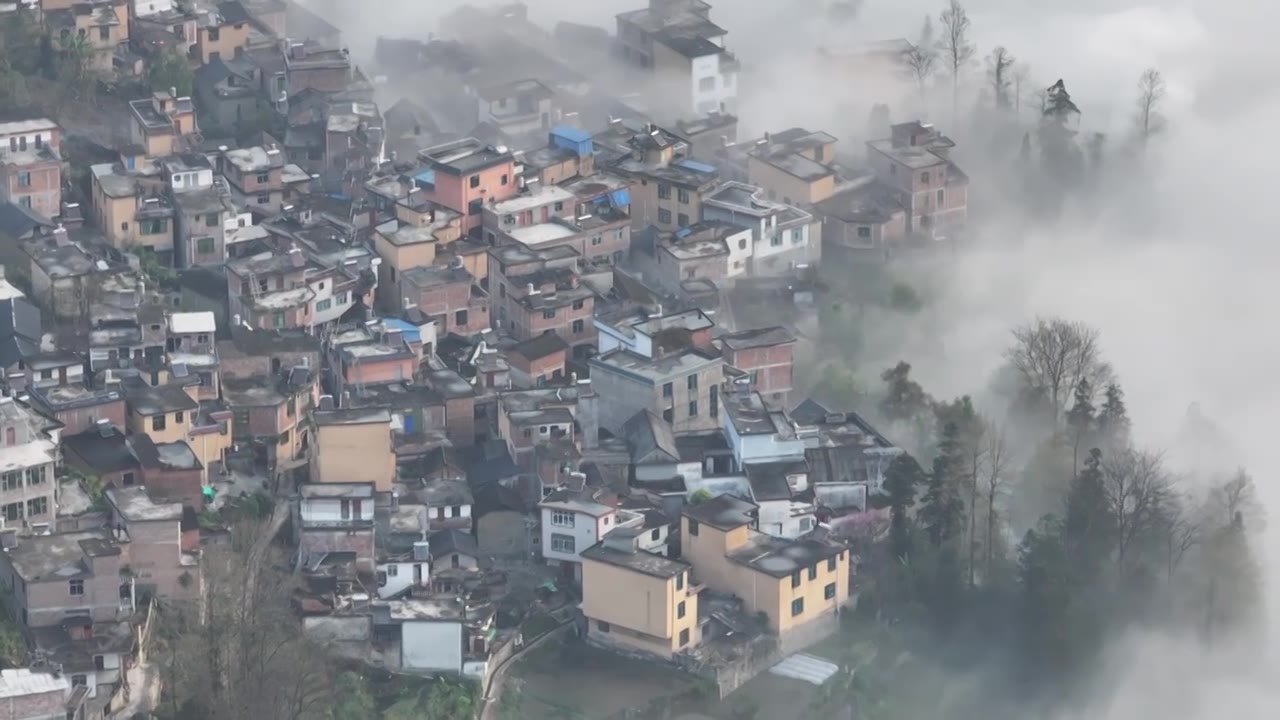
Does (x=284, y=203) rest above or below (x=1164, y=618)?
above

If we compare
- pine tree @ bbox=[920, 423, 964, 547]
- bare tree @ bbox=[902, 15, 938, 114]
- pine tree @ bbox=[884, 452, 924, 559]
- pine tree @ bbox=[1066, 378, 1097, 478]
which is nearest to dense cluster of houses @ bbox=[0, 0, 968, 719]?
pine tree @ bbox=[884, 452, 924, 559]

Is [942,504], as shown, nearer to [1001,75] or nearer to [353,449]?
[353,449]

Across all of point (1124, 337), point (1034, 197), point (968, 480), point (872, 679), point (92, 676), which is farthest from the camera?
point (1034, 197)

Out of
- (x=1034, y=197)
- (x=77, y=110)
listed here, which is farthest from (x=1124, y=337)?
(x=77, y=110)

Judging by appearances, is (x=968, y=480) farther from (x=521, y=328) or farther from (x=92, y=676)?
(x=92, y=676)

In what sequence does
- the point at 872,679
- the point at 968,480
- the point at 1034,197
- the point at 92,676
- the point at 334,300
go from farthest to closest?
A: the point at 1034,197 → the point at 334,300 → the point at 968,480 → the point at 872,679 → the point at 92,676

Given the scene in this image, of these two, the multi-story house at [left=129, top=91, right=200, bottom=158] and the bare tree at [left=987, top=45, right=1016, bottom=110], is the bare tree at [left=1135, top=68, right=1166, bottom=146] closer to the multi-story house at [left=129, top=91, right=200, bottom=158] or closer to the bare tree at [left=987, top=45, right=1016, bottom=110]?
the bare tree at [left=987, top=45, right=1016, bottom=110]

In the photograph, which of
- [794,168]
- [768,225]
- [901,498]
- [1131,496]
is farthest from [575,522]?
[794,168]

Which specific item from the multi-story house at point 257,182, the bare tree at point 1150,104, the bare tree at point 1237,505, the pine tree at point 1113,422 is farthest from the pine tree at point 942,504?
the bare tree at point 1150,104
